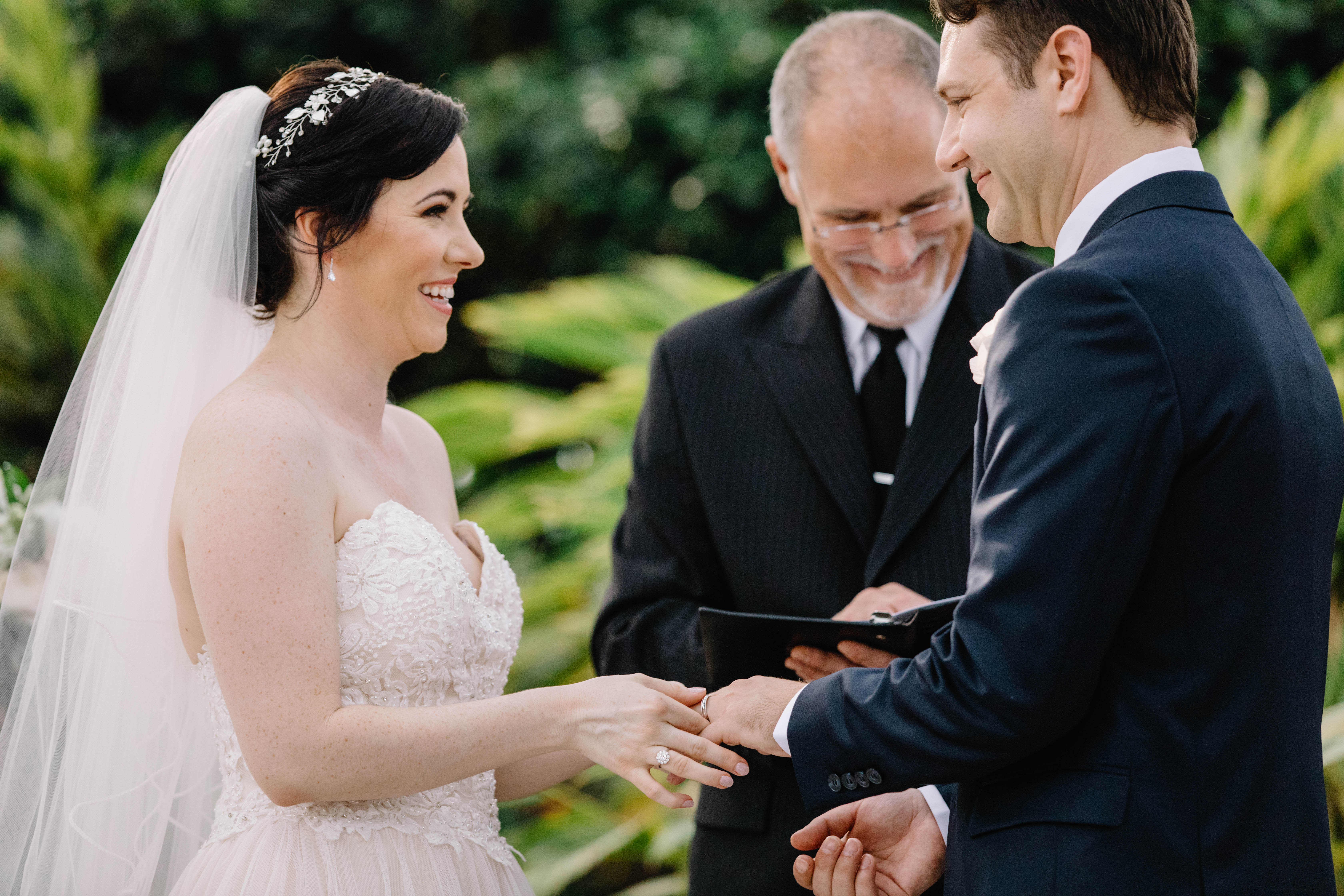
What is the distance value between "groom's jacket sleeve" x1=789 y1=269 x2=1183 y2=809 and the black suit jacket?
79cm

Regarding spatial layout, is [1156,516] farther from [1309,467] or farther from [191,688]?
[191,688]

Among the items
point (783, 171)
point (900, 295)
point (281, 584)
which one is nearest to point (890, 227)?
point (900, 295)

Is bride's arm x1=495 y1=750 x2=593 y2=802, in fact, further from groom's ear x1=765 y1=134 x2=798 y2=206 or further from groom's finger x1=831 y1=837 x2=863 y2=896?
groom's ear x1=765 y1=134 x2=798 y2=206

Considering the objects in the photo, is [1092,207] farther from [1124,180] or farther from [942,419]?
[942,419]

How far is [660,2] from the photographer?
7172mm

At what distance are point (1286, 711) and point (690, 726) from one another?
0.99 meters

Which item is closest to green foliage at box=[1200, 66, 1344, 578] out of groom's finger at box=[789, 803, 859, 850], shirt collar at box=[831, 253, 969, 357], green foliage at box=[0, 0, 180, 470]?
shirt collar at box=[831, 253, 969, 357]

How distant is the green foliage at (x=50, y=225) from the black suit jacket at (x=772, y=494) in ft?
15.4

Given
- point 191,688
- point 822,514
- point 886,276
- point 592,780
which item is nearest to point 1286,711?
point 822,514

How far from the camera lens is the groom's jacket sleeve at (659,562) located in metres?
2.77

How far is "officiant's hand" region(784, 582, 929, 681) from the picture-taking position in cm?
217

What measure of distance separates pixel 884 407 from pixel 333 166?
4.36 ft

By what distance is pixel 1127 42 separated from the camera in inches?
68.5

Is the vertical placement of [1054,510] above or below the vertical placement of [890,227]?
below
